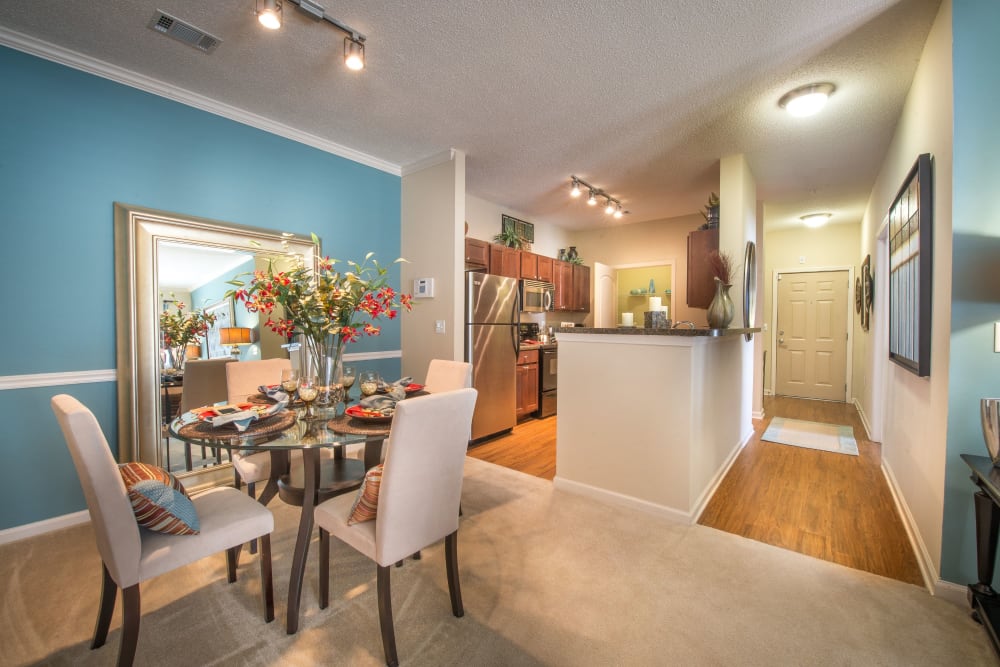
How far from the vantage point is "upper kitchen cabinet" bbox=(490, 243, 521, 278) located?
4641 mm

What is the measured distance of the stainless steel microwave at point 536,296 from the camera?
5027mm

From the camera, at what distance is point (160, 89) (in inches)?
101

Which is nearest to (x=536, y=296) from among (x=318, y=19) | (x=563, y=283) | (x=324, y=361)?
(x=563, y=283)

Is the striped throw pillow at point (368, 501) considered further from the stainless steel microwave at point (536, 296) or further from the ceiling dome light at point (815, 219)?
the ceiling dome light at point (815, 219)

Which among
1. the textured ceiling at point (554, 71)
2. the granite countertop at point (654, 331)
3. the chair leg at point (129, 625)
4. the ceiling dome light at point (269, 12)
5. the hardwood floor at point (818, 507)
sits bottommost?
the hardwood floor at point (818, 507)

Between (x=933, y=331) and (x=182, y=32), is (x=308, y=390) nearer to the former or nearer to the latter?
(x=182, y=32)

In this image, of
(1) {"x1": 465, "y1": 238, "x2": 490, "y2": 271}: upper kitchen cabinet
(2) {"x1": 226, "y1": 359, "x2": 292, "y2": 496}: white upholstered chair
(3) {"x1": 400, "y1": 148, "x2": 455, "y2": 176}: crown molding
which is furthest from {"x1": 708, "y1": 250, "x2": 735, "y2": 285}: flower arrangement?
(2) {"x1": 226, "y1": 359, "x2": 292, "y2": 496}: white upholstered chair

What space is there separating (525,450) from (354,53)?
126 inches

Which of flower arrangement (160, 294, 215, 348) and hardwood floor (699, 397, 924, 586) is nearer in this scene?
hardwood floor (699, 397, 924, 586)

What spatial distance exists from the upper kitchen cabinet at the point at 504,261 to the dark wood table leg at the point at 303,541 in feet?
10.8

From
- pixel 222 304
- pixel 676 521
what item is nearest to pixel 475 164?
pixel 222 304

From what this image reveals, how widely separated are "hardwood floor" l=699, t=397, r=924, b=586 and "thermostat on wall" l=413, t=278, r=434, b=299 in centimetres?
277

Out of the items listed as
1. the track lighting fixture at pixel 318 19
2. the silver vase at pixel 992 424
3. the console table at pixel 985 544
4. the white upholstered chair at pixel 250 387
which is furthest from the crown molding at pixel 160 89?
the console table at pixel 985 544

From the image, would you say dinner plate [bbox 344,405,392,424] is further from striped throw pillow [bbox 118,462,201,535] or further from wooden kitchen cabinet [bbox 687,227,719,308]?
wooden kitchen cabinet [bbox 687,227,719,308]
